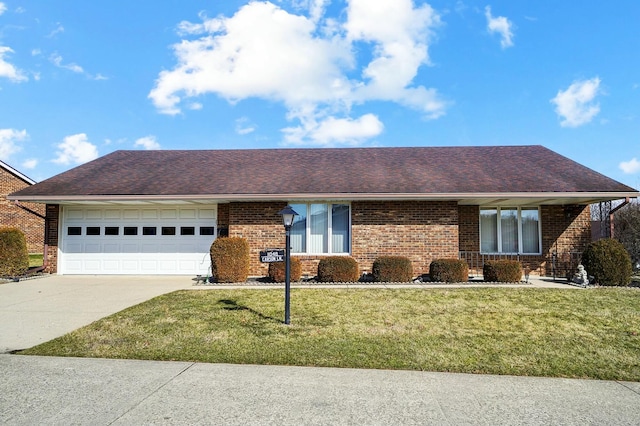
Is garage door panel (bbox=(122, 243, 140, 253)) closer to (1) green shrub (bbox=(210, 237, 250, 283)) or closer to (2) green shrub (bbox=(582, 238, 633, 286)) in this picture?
(1) green shrub (bbox=(210, 237, 250, 283))

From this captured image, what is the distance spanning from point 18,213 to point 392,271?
20943 millimetres

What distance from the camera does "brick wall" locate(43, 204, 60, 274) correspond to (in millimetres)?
14031

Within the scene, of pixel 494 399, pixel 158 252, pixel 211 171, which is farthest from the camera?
pixel 211 171

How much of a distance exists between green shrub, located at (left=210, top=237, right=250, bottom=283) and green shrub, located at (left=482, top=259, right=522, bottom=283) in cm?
715

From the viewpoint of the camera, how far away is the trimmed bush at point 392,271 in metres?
11.9

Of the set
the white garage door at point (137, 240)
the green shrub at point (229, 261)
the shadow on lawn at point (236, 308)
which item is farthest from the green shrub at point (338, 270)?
the white garage door at point (137, 240)

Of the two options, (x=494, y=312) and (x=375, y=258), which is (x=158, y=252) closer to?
(x=375, y=258)

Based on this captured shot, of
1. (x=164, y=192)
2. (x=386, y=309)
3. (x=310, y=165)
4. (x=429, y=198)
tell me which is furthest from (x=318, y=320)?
(x=310, y=165)

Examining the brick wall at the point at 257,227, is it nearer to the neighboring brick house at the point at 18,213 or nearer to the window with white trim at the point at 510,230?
the window with white trim at the point at 510,230

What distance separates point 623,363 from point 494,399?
2584 mm

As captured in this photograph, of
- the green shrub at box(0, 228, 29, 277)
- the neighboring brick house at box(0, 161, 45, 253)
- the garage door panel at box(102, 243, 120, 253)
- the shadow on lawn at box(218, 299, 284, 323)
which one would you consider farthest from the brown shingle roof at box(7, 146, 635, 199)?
the neighboring brick house at box(0, 161, 45, 253)

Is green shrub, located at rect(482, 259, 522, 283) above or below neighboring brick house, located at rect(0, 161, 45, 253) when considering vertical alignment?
below

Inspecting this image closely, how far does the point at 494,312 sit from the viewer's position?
8086 millimetres

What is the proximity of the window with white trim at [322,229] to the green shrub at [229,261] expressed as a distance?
6.33ft
